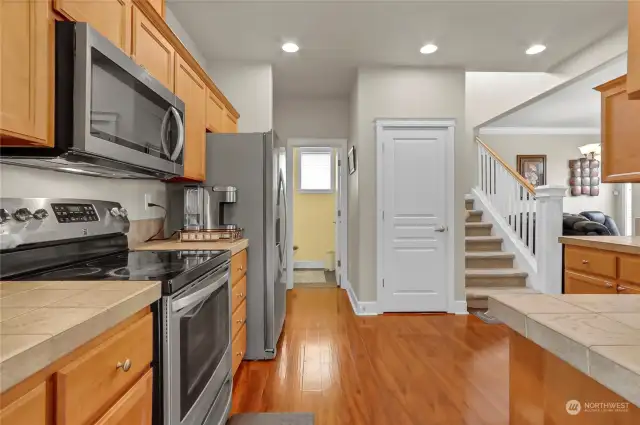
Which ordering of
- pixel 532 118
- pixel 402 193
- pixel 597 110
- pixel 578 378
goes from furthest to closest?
pixel 532 118 → pixel 597 110 → pixel 402 193 → pixel 578 378

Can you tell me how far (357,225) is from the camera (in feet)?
13.9

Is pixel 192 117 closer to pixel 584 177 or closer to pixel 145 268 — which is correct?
pixel 145 268

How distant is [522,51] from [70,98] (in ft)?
12.8

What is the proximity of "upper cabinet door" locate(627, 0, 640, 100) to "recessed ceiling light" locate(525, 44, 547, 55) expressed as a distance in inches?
122

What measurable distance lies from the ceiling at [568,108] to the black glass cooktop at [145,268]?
398cm

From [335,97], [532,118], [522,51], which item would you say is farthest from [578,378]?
[532,118]

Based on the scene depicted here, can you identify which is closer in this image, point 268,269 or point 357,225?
point 268,269

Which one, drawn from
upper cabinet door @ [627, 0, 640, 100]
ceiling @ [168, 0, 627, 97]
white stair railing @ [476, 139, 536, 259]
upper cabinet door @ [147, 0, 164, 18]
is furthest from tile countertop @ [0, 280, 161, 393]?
white stair railing @ [476, 139, 536, 259]

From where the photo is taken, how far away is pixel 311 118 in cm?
518

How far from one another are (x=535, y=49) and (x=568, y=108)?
10.3 ft

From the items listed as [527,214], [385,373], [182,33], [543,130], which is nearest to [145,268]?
[385,373]

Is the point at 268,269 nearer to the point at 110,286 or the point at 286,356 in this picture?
the point at 286,356

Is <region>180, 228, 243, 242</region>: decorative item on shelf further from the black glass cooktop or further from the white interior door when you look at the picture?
the white interior door

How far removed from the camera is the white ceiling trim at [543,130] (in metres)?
7.50
